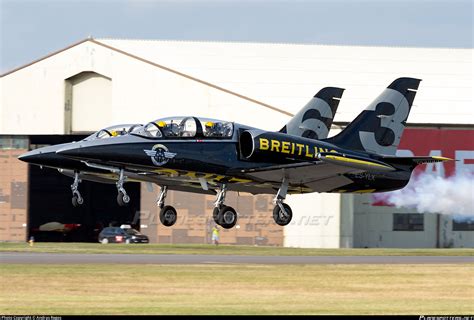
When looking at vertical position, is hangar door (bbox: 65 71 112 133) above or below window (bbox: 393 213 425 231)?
above

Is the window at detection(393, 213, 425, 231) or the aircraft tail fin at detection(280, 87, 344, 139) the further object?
the window at detection(393, 213, 425, 231)

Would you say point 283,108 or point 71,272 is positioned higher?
point 283,108

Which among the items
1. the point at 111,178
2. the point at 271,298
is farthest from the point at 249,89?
the point at 271,298

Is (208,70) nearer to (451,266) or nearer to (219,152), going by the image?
(451,266)

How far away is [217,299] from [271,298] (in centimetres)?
217

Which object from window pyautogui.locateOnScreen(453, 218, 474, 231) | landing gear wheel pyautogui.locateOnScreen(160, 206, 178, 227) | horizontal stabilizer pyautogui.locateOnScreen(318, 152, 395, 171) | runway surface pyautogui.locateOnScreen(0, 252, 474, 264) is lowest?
runway surface pyautogui.locateOnScreen(0, 252, 474, 264)

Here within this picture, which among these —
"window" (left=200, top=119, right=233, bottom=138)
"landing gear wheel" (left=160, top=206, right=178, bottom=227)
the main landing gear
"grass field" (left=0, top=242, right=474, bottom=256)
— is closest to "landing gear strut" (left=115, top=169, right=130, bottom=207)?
"landing gear wheel" (left=160, top=206, right=178, bottom=227)

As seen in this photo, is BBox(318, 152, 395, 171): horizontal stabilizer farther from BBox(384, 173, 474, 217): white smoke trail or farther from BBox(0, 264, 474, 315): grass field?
BBox(384, 173, 474, 217): white smoke trail

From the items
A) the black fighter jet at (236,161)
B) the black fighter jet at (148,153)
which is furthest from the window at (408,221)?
A: the black fighter jet at (236,161)

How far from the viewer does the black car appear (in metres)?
72.1

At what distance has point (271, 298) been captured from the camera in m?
37.6

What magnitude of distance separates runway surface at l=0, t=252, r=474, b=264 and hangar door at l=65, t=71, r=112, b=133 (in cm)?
1486

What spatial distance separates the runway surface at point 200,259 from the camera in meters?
51.5

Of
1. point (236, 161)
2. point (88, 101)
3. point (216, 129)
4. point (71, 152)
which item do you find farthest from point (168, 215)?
point (88, 101)
